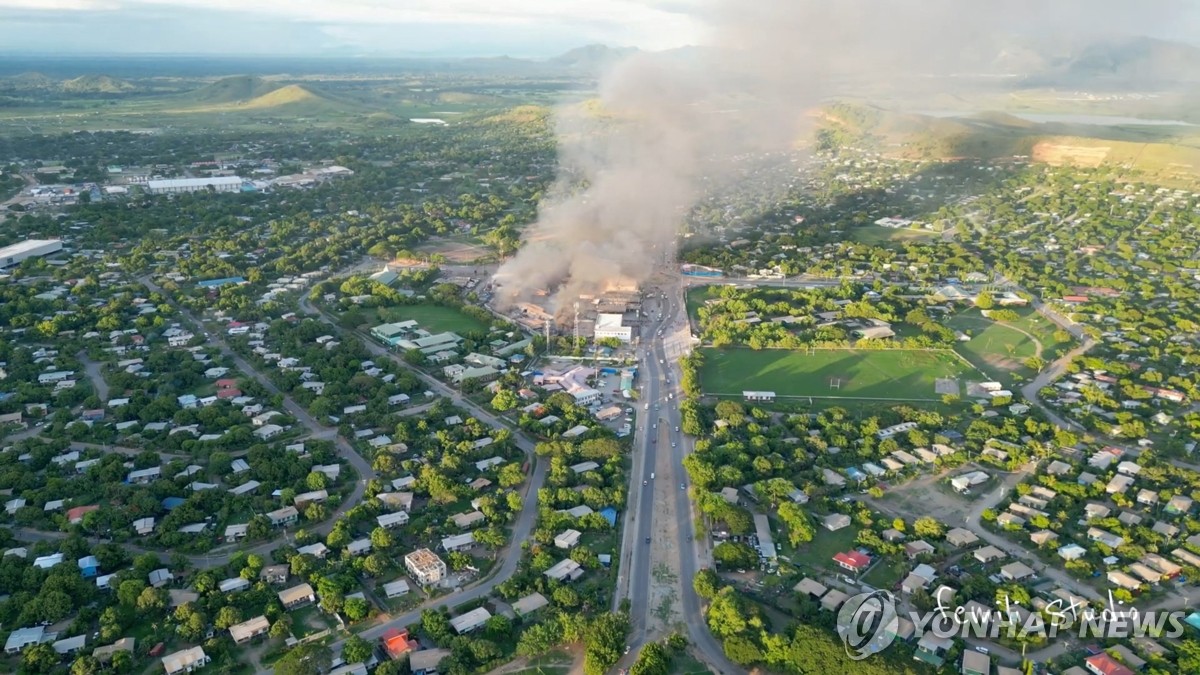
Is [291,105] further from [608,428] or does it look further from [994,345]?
[994,345]

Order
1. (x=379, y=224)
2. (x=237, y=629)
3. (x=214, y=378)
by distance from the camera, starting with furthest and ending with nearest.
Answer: (x=379, y=224) < (x=214, y=378) < (x=237, y=629)

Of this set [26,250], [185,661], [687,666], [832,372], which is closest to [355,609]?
[185,661]

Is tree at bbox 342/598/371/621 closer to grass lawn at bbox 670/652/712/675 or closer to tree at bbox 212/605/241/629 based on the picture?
tree at bbox 212/605/241/629

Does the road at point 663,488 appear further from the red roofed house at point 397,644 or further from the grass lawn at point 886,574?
the red roofed house at point 397,644

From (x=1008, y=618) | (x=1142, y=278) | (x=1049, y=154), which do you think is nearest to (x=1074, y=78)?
(x=1049, y=154)

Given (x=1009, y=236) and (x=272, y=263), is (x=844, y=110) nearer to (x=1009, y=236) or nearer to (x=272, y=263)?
(x=1009, y=236)

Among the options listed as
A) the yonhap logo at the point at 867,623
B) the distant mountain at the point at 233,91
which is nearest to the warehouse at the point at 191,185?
the yonhap logo at the point at 867,623
